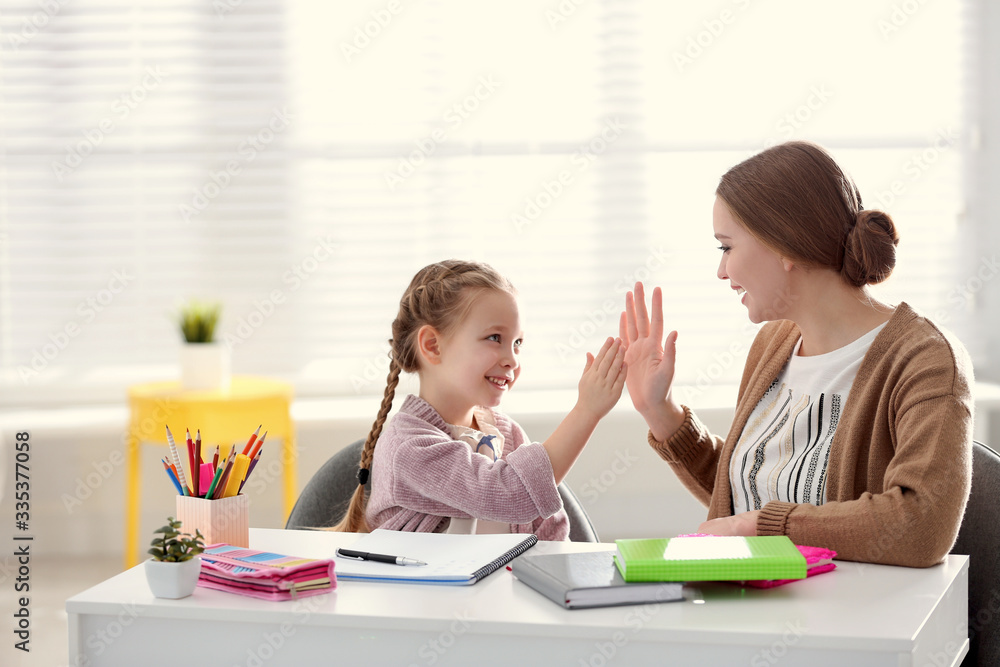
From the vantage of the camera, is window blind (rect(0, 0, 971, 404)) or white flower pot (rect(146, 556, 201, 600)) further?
window blind (rect(0, 0, 971, 404))

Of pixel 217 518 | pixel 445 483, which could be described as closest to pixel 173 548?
pixel 217 518

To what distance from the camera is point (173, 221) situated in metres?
3.40

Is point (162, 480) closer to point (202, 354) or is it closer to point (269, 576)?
point (202, 354)

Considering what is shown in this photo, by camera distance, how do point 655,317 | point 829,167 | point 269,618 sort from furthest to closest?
point 655,317, point 829,167, point 269,618

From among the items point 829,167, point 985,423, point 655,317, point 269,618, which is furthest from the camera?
point 985,423

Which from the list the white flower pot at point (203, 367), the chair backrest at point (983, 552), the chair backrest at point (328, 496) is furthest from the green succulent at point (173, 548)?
the white flower pot at point (203, 367)

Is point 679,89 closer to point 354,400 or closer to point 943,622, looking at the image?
point 354,400

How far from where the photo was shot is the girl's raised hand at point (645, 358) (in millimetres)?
1627

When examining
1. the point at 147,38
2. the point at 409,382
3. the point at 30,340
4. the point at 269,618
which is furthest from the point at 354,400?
the point at 269,618

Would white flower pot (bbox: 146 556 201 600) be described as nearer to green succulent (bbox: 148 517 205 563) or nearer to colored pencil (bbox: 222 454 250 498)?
green succulent (bbox: 148 517 205 563)

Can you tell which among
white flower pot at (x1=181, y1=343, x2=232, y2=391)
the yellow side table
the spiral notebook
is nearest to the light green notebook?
the spiral notebook

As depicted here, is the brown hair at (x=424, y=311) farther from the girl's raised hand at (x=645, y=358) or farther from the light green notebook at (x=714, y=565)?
the light green notebook at (x=714, y=565)

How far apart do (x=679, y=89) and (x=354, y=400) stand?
1633 millimetres

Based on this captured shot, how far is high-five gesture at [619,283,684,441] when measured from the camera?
1.63 meters
